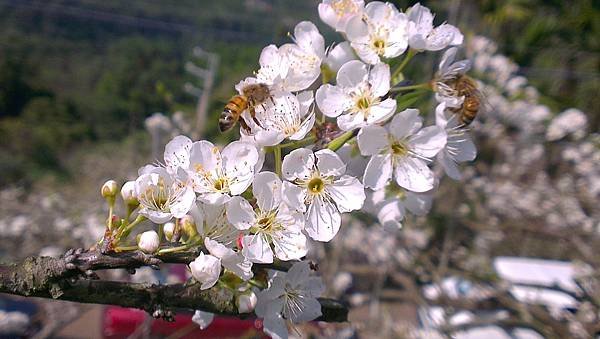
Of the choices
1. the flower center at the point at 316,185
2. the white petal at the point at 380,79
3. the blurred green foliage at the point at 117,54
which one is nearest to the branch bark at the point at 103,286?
the flower center at the point at 316,185

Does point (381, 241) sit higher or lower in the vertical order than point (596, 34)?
lower

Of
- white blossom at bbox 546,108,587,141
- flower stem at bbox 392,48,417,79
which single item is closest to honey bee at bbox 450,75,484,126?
flower stem at bbox 392,48,417,79

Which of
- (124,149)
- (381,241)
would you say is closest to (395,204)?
(381,241)

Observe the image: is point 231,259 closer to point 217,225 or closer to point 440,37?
point 217,225

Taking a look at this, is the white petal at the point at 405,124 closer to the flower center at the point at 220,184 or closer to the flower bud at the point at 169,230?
the flower center at the point at 220,184

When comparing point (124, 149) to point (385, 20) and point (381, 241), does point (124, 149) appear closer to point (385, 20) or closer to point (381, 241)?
point (381, 241)

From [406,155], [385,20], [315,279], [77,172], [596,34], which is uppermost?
[385,20]

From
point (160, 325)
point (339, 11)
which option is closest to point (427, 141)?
point (339, 11)
